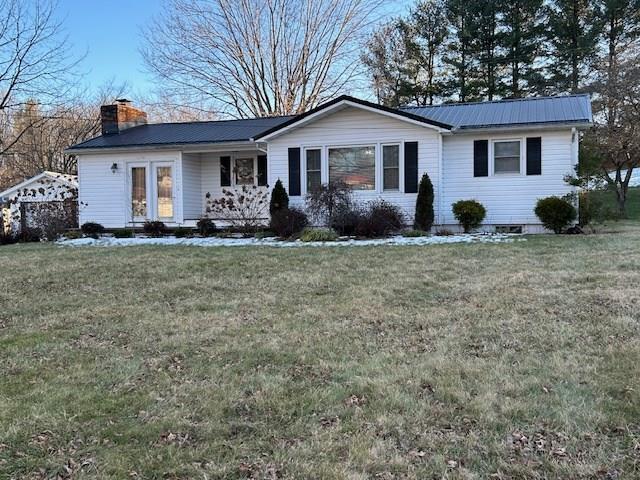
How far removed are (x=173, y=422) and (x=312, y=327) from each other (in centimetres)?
202

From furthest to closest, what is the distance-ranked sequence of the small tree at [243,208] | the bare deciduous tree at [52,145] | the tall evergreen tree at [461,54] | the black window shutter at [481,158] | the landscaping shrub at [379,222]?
the bare deciduous tree at [52,145] < the tall evergreen tree at [461,54] < the small tree at [243,208] < the black window shutter at [481,158] < the landscaping shrub at [379,222]

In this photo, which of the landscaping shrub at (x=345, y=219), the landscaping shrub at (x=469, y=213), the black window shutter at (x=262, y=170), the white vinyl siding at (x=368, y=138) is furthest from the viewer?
the black window shutter at (x=262, y=170)

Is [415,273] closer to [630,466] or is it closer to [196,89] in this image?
[630,466]

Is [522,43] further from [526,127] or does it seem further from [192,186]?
[192,186]

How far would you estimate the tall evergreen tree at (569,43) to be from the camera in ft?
76.5

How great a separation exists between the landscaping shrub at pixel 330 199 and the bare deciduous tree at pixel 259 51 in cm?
1436

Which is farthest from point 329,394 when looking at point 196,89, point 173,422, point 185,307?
point 196,89

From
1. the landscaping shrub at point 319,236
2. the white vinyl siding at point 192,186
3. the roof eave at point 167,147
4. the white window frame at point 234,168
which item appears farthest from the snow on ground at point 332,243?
the white window frame at point 234,168

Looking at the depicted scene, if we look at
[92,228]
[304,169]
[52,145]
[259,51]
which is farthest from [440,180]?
[52,145]

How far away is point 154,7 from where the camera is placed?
24.2 m

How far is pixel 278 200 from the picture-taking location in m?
13.4

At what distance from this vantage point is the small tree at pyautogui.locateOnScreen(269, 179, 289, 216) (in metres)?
13.3

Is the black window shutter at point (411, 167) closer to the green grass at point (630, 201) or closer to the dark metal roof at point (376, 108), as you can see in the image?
the dark metal roof at point (376, 108)

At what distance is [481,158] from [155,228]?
29.1ft
